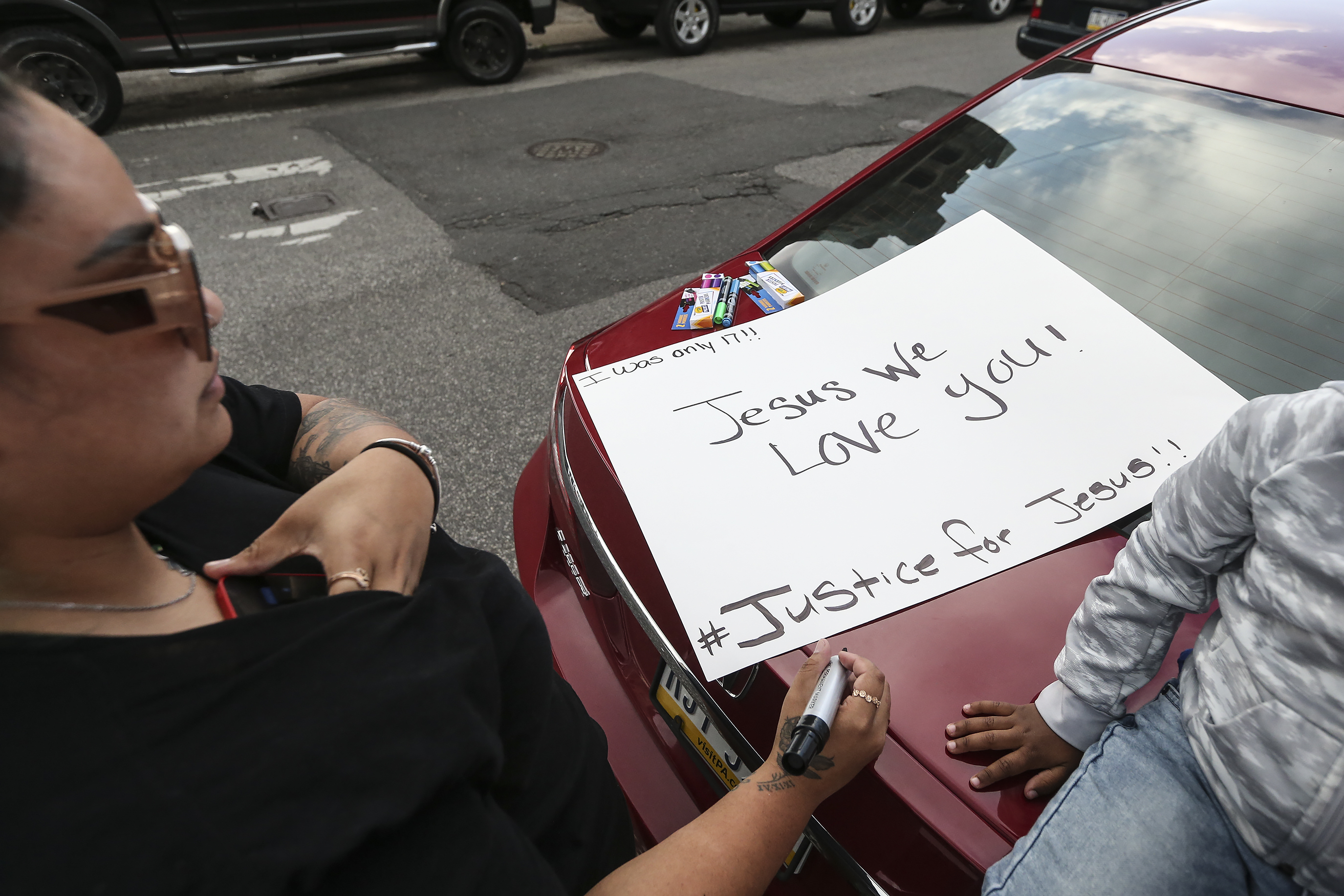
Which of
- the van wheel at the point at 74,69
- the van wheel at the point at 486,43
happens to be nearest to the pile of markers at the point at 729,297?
the van wheel at the point at 74,69

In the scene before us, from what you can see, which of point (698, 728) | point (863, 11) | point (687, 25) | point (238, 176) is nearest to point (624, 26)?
point (687, 25)

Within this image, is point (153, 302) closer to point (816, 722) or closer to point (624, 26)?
point (816, 722)

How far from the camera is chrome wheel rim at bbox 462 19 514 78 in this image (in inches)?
295

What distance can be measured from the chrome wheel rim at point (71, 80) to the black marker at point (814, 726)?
706 centimetres

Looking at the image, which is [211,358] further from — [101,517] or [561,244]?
[561,244]

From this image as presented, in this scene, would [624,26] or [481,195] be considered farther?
[624,26]

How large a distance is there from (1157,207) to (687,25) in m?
8.48

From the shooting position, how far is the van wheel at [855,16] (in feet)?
33.1

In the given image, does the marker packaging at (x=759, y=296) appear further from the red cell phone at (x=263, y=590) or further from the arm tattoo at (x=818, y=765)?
the red cell phone at (x=263, y=590)

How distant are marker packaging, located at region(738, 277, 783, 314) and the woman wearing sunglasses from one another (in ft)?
3.37

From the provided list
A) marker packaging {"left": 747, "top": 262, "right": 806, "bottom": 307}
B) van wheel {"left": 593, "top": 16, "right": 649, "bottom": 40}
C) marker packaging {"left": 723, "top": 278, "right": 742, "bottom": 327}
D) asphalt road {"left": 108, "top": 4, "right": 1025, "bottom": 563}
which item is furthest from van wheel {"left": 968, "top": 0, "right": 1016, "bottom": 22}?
marker packaging {"left": 723, "top": 278, "right": 742, "bottom": 327}

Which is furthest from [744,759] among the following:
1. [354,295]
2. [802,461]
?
[354,295]

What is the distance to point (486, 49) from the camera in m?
7.66

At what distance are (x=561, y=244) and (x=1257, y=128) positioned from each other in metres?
3.53
